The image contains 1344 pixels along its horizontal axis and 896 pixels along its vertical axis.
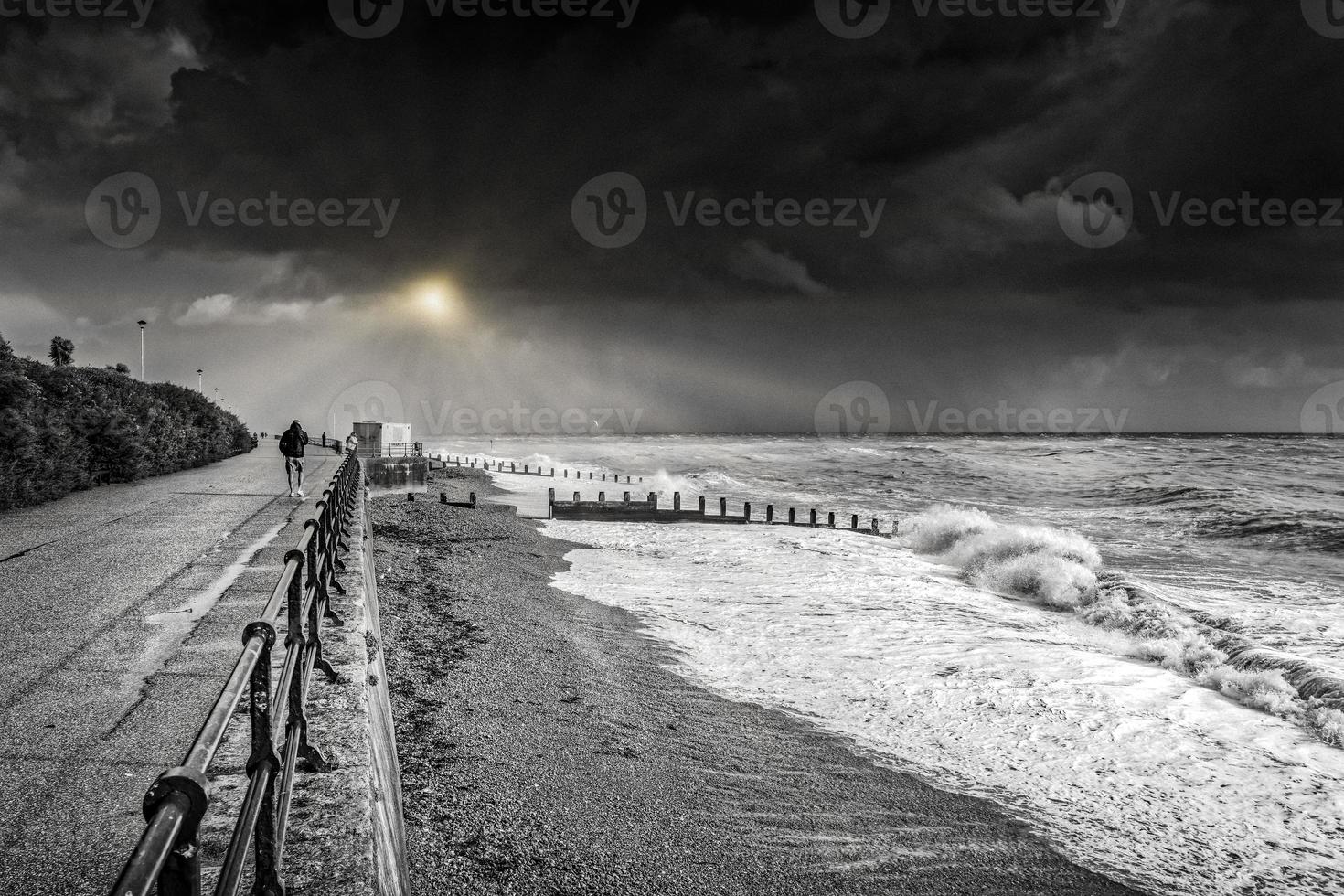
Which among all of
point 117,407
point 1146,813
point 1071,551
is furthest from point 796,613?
point 117,407

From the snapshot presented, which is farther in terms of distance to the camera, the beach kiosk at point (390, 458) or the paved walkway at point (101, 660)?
the beach kiosk at point (390, 458)

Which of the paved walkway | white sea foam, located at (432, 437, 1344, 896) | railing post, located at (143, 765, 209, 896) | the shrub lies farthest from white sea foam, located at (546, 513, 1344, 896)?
the shrub

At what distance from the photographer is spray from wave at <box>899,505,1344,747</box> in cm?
822

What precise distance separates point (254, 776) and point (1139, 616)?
1361 cm

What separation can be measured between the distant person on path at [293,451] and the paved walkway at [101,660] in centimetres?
328

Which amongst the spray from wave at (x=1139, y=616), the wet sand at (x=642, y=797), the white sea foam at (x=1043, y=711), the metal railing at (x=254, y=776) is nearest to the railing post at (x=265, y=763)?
the metal railing at (x=254, y=776)

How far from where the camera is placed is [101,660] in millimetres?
5391

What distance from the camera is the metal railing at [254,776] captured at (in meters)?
1.23

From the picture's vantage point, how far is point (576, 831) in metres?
4.93

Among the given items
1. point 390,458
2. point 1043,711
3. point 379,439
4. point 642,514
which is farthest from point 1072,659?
point 379,439

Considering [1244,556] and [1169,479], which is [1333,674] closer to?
[1244,556]

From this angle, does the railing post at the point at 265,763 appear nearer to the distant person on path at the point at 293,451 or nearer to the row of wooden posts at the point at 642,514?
the distant person on path at the point at 293,451

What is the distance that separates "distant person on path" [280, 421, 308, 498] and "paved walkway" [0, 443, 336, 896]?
328 cm

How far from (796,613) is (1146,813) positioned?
6.45 metres
